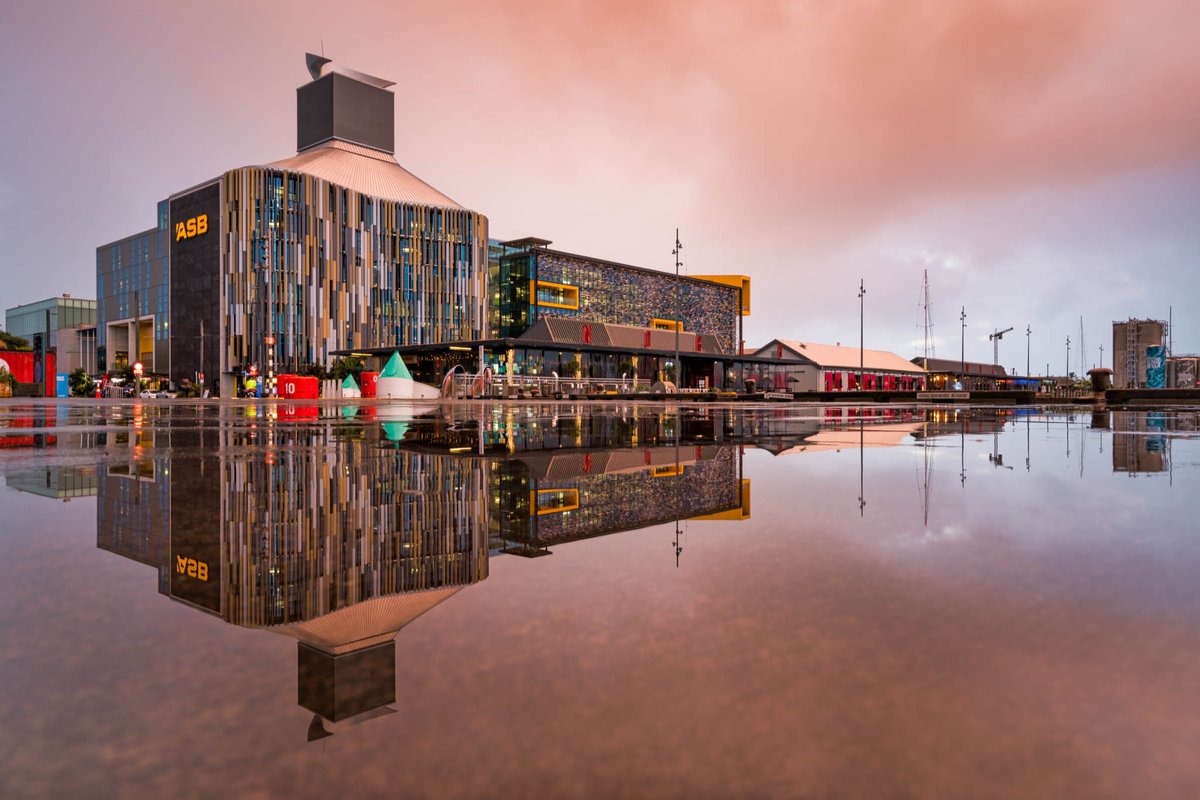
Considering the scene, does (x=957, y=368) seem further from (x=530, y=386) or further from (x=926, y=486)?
(x=926, y=486)

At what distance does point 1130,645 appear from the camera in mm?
2105

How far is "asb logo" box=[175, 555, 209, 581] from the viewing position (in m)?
3.00

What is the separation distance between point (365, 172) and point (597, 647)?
116m

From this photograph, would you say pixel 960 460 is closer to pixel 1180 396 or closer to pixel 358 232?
pixel 1180 396

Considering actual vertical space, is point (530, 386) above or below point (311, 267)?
below

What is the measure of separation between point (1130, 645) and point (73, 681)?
3211mm

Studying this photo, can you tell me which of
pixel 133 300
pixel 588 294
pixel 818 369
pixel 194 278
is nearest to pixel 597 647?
pixel 588 294

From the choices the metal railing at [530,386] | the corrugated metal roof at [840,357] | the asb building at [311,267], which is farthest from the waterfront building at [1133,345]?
the asb building at [311,267]

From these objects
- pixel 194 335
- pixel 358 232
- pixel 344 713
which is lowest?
pixel 344 713

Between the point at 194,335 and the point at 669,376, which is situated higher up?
the point at 194,335

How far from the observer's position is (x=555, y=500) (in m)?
5.20

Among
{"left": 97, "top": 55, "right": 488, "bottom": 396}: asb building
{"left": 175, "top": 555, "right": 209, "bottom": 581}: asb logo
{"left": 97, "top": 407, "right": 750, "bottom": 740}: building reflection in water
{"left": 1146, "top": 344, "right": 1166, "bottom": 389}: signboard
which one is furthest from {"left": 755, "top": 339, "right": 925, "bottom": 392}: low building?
{"left": 175, "top": 555, "right": 209, "bottom": 581}: asb logo

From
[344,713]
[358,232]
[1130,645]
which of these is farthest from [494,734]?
[358,232]

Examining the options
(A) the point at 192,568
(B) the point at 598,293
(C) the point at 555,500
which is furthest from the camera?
(B) the point at 598,293
